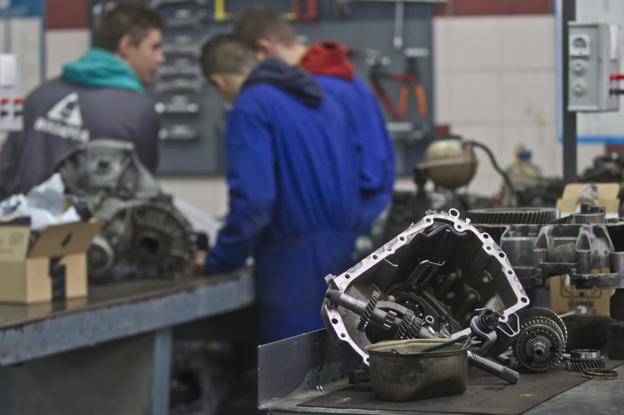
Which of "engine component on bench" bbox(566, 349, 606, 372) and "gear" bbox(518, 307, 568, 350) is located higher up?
"gear" bbox(518, 307, 568, 350)

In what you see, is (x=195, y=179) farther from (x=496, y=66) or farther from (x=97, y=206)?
(x=97, y=206)

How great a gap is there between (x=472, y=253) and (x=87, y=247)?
1.79 m

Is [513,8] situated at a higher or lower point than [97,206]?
higher

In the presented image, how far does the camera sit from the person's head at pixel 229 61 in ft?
15.4

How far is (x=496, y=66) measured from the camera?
634cm

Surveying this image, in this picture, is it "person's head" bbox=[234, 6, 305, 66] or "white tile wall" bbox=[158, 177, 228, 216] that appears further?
"white tile wall" bbox=[158, 177, 228, 216]

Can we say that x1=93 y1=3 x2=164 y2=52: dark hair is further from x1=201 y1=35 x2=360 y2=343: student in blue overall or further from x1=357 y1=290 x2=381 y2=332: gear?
x1=357 y1=290 x2=381 y2=332: gear

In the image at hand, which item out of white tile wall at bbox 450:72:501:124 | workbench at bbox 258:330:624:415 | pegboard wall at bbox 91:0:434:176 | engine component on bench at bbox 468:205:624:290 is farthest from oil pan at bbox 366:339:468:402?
white tile wall at bbox 450:72:501:124

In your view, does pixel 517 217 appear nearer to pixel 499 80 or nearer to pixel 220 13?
pixel 499 80

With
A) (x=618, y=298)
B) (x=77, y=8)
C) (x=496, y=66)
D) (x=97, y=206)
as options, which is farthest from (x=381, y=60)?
(x=618, y=298)

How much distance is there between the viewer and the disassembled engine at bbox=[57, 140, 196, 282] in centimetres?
403

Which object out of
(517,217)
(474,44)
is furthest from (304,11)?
(517,217)

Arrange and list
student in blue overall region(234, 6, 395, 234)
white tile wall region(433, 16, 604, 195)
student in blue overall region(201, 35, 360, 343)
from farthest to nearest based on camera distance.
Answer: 1. white tile wall region(433, 16, 604, 195)
2. student in blue overall region(234, 6, 395, 234)
3. student in blue overall region(201, 35, 360, 343)

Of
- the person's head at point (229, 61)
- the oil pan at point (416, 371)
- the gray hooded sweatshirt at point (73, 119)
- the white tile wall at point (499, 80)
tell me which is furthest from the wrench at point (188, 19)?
the oil pan at point (416, 371)
